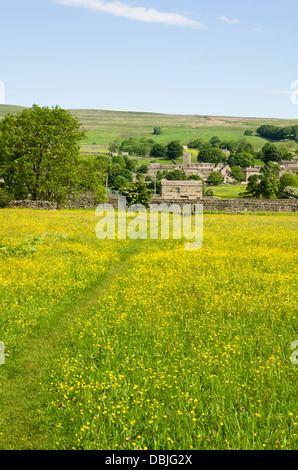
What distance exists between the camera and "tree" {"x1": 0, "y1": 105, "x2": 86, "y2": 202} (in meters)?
47.2

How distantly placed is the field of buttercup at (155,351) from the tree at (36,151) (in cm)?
3107

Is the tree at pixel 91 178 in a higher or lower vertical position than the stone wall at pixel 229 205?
higher

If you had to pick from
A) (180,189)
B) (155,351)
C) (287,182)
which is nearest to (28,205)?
(155,351)

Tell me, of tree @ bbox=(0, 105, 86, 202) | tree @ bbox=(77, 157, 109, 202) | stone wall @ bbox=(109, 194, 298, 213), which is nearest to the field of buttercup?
tree @ bbox=(0, 105, 86, 202)

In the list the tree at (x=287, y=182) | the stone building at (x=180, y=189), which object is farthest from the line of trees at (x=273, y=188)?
the stone building at (x=180, y=189)

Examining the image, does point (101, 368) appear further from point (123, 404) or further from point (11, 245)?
point (11, 245)

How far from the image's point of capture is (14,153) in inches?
1887

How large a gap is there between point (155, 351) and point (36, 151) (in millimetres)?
42918

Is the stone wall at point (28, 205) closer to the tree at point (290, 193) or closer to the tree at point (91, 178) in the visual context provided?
the tree at point (91, 178)

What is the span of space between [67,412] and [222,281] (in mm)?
8979

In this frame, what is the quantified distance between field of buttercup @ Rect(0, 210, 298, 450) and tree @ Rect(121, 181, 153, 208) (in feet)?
129

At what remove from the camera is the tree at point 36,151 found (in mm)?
47188

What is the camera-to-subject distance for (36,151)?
4722cm
